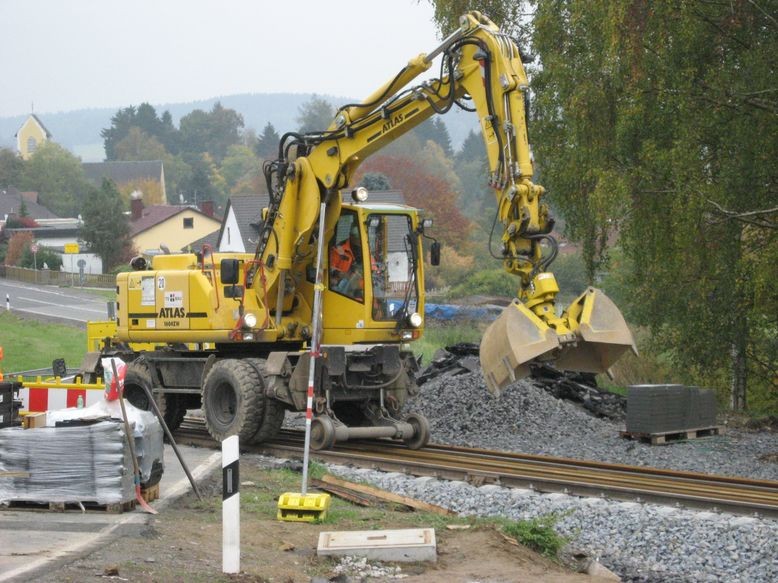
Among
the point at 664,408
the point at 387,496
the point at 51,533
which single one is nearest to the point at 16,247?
the point at 664,408

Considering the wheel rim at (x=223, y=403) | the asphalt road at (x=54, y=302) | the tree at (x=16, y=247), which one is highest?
the tree at (x=16, y=247)

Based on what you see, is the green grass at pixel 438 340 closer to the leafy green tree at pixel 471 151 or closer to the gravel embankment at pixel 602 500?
the gravel embankment at pixel 602 500

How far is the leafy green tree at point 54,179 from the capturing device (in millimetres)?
137250

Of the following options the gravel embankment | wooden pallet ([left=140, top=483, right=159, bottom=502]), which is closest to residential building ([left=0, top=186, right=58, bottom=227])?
the gravel embankment

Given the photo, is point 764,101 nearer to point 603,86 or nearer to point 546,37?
point 603,86

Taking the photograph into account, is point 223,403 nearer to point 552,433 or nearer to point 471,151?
point 552,433

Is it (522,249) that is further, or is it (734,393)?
(734,393)

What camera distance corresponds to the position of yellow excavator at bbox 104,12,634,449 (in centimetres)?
1575

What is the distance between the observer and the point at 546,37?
78.3ft

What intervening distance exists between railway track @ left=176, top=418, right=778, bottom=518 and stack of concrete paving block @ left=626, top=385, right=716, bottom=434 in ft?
8.83

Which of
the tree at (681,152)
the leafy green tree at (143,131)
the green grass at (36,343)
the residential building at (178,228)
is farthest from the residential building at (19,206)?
the tree at (681,152)

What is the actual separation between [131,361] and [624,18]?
30.8 feet

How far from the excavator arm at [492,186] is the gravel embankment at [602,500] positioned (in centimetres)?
153

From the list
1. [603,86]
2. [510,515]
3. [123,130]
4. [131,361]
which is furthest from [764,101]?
[123,130]
